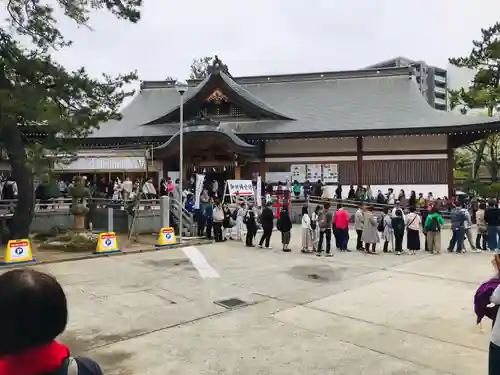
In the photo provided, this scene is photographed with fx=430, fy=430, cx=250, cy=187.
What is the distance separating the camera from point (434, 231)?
1228cm

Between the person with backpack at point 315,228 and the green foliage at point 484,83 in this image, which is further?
the green foliage at point 484,83

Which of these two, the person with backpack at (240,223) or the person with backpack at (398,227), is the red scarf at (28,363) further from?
the person with backpack at (240,223)

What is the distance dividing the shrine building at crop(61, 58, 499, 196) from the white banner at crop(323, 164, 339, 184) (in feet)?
0.17

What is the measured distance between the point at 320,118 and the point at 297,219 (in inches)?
258

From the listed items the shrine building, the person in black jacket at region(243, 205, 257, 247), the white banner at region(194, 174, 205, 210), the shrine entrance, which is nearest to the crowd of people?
the person in black jacket at region(243, 205, 257, 247)

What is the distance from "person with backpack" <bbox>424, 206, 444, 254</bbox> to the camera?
12.2 m

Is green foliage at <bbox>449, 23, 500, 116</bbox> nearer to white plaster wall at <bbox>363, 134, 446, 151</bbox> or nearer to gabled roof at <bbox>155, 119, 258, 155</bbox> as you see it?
white plaster wall at <bbox>363, 134, 446, 151</bbox>

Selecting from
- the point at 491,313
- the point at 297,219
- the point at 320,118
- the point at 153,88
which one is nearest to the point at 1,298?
the point at 491,313

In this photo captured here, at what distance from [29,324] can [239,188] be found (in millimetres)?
16027

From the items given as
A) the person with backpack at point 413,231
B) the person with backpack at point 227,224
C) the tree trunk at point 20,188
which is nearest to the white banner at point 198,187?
the person with backpack at point 227,224

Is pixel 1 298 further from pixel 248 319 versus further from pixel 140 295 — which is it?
pixel 140 295

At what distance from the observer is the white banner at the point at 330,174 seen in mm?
22281

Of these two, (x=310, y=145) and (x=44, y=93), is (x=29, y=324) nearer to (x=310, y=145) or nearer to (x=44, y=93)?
(x=44, y=93)

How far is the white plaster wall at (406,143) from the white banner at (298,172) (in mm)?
3293
